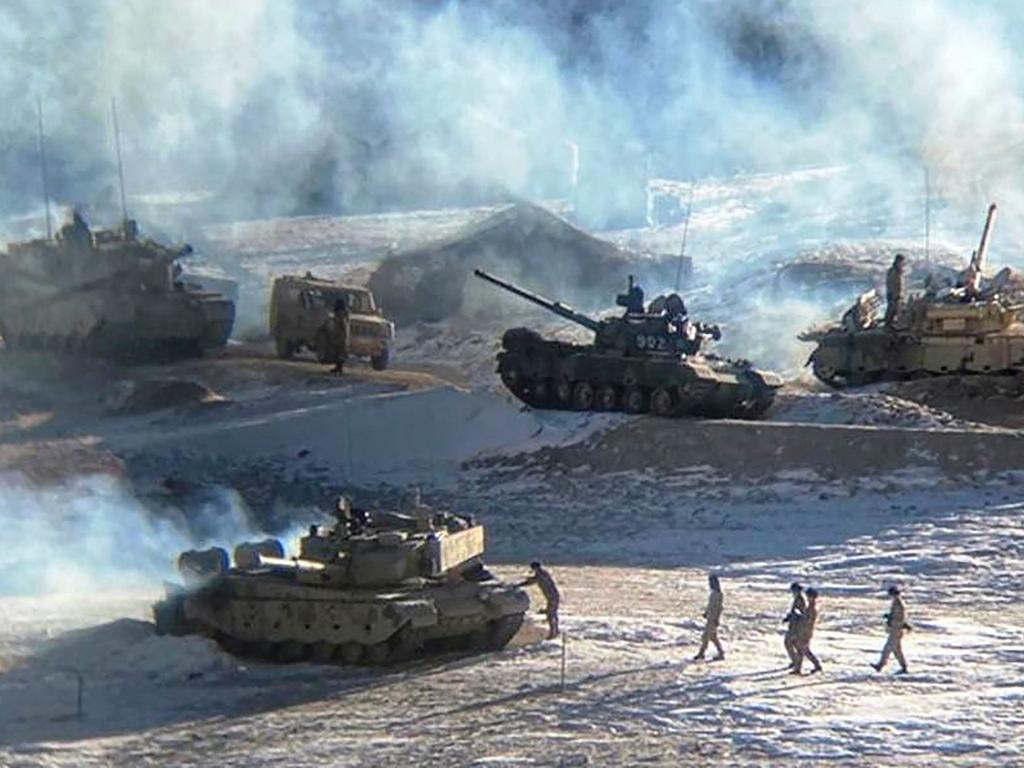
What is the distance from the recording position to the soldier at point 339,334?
1644 inches

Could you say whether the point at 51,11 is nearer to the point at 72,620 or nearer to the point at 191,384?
the point at 191,384

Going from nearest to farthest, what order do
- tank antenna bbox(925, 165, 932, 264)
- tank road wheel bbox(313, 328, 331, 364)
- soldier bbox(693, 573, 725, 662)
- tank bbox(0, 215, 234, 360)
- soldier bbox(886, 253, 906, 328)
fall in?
1. soldier bbox(693, 573, 725, 662)
2. soldier bbox(886, 253, 906, 328)
3. tank bbox(0, 215, 234, 360)
4. tank road wheel bbox(313, 328, 331, 364)
5. tank antenna bbox(925, 165, 932, 264)

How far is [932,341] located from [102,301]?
14877 mm

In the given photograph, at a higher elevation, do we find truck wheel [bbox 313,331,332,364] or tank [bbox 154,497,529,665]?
truck wheel [bbox 313,331,332,364]

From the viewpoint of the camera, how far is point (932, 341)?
40.6m

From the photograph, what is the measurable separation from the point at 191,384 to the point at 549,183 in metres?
34.6

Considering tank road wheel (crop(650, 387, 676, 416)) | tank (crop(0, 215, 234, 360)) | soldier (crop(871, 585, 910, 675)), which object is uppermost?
tank (crop(0, 215, 234, 360))

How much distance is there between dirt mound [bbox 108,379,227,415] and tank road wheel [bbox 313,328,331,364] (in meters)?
4.01

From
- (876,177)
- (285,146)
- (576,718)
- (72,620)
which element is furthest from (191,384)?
(876,177)

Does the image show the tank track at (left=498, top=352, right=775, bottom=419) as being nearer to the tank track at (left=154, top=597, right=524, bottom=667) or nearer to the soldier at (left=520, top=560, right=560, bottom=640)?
the soldier at (left=520, top=560, right=560, bottom=640)

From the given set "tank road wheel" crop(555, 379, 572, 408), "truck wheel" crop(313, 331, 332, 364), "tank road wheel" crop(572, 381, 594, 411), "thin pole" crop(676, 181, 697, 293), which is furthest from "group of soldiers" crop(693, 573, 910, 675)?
"thin pole" crop(676, 181, 697, 293)

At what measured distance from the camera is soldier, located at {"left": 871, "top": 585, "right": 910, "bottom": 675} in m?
20.4

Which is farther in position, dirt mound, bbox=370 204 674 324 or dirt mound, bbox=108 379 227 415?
dirt mound, bbox=370 204 674 324

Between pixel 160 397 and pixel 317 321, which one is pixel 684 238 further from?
pixel 160 397
